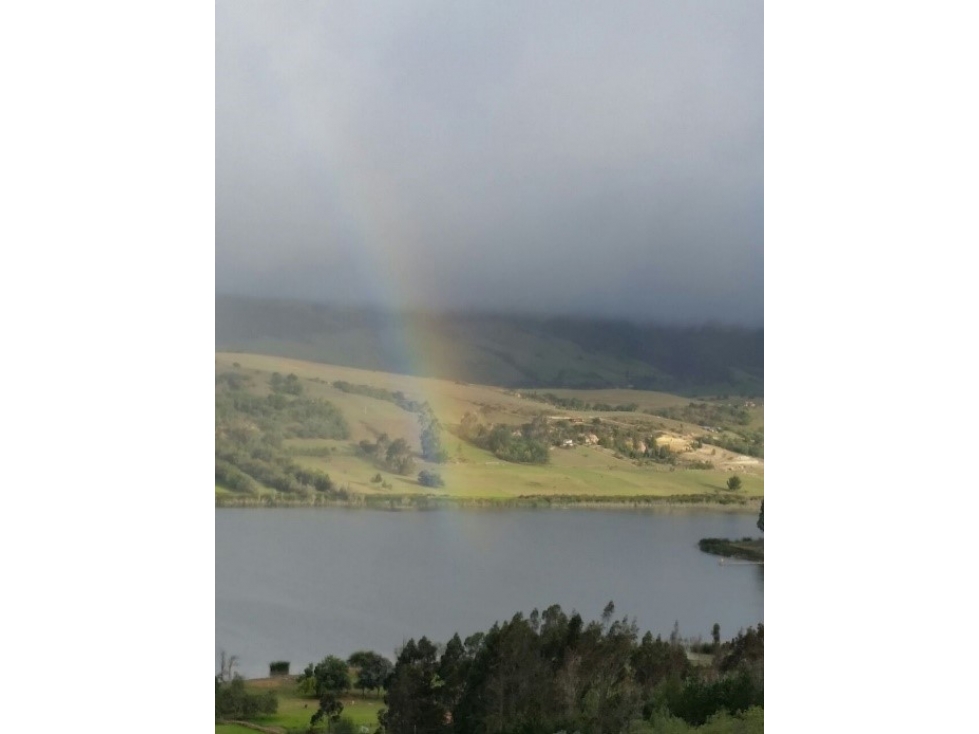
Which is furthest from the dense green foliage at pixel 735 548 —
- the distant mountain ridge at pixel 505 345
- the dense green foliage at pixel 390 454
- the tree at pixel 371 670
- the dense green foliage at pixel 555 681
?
the tree at pixel 371 670

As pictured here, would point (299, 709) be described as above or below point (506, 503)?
below

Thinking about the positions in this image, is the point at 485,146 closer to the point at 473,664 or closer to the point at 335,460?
the point at 335,460

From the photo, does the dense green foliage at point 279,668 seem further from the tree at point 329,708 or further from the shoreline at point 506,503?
the shoreline at point 506,503

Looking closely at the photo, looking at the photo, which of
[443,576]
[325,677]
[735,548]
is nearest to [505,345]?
[443,576]

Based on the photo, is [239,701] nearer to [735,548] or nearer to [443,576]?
[443,576]

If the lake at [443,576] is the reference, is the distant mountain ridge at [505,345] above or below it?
above

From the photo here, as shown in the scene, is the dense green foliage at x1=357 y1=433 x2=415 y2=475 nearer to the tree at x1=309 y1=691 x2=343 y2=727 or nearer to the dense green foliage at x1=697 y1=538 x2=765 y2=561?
the tree at x1=309 y1=691 x2=343 y2=727
